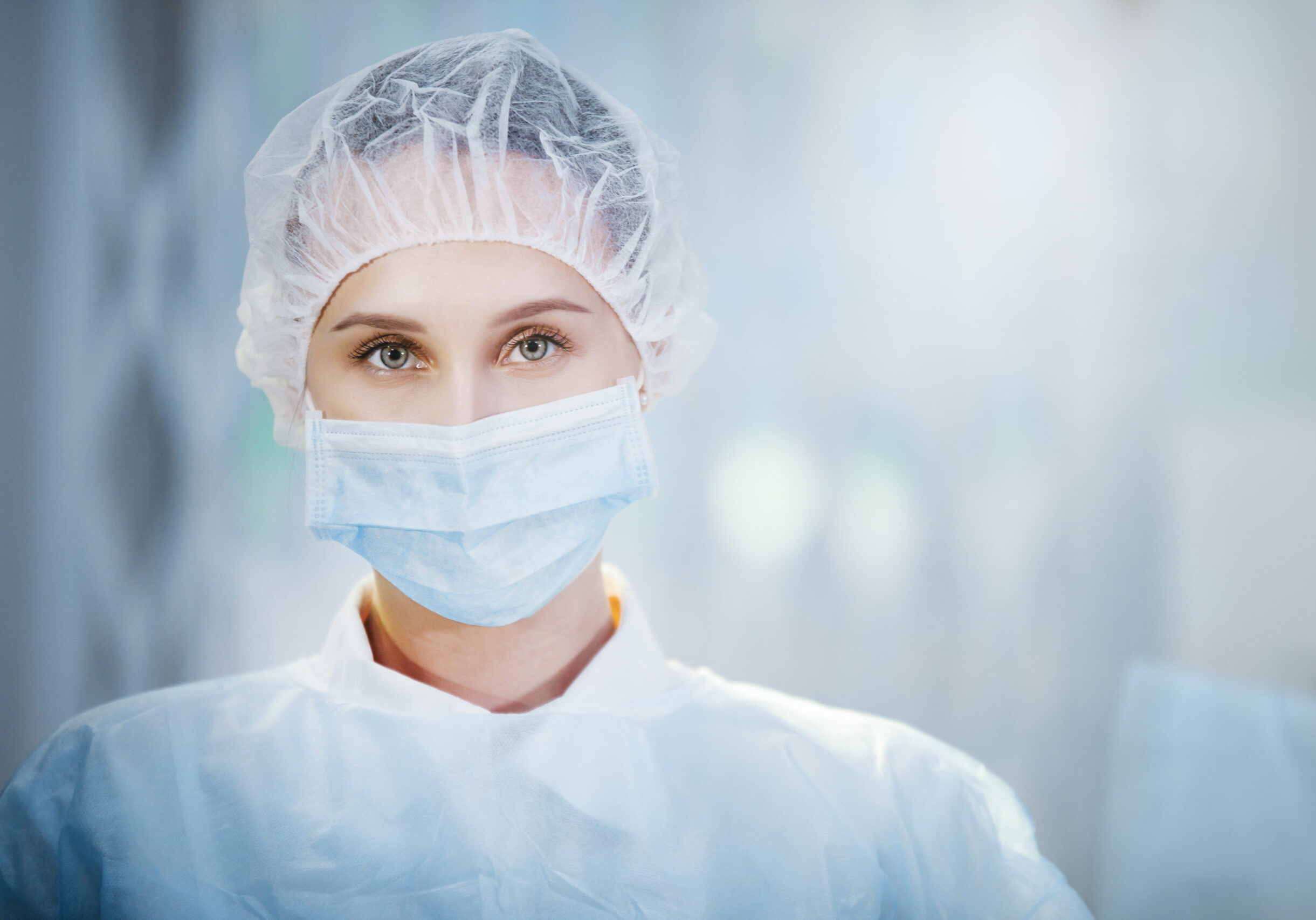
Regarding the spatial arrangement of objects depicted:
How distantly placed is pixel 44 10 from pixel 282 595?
2.88 feet

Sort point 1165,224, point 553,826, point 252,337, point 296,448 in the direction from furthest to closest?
1. point 1165,224
2. point 296,448
3. point 252,337
4. point 553,826

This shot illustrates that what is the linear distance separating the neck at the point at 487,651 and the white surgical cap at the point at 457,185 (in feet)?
1.06

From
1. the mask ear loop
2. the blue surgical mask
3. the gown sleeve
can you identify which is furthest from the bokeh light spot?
the gown sleeve

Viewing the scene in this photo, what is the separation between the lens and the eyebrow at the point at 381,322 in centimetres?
94

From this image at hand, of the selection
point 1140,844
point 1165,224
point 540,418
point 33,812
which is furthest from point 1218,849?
point 33,812

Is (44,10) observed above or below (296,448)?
above

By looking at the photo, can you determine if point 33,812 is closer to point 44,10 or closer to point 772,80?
point 44,10

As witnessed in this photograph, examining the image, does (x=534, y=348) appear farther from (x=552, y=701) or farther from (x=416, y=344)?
(x=552, y=701)

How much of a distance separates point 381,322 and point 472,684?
1.48ft

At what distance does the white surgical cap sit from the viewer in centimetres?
95

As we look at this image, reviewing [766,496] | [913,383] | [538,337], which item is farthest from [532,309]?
[913,383]

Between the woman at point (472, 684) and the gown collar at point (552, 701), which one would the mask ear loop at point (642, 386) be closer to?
the woman at point (472, 684)

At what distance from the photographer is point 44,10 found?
117 centimetres

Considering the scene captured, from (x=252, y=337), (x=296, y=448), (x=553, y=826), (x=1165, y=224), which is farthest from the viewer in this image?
(x=1165, y=224)
